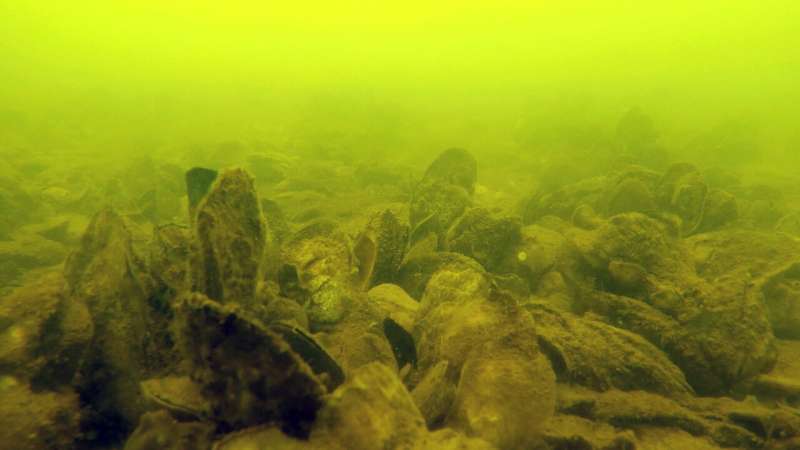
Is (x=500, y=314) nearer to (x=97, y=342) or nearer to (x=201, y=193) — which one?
(x=97, y=342)

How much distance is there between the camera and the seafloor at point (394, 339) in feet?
6.23

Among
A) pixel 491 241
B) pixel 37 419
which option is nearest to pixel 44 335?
pixel 37 419

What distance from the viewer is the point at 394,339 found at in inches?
114

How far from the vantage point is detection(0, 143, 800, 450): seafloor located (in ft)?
6.23

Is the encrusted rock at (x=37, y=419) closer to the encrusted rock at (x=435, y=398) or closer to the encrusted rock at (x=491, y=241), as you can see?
the encrusted rock at (x=435, y=398)

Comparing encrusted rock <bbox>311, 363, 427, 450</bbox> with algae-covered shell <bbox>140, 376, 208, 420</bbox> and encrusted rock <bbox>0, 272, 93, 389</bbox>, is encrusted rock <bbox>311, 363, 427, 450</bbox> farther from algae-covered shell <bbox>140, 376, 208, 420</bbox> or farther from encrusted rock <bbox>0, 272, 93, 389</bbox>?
encrusted rock <bbox>0, 272, 93, 389</bbox>

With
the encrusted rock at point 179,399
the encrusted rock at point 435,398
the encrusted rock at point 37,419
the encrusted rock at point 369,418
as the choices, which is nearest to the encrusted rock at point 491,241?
the encrusted rock at point 435,398

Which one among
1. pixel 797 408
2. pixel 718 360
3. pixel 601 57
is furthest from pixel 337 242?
pixel 601 57

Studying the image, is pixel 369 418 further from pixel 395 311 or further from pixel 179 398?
pixel 395 311

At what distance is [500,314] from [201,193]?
109 inches

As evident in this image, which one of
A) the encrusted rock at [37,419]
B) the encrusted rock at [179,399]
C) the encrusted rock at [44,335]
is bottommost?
the encrusted rock at [37,419]

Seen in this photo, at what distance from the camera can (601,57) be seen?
216ft

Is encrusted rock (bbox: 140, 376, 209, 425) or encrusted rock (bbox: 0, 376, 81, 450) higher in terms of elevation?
encrusted rock (bbox: 140, 376, 209, 425)

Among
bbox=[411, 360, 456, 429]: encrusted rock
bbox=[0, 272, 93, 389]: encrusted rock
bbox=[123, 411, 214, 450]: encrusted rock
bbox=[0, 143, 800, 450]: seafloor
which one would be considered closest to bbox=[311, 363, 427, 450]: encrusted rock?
bbox=[0, 143, 800, 450]: seafloor
